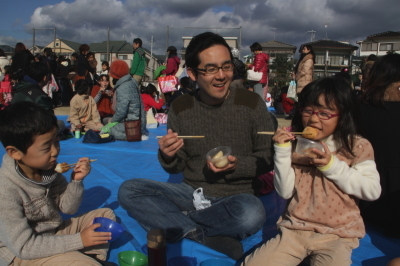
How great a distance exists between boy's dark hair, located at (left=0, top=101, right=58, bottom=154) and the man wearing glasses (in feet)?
2.34

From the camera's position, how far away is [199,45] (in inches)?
86.4

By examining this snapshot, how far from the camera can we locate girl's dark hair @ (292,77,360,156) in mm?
1806

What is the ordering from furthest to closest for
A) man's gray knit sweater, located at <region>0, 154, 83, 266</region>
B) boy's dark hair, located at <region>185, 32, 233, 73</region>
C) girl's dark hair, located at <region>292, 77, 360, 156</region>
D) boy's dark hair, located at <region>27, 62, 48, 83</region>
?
boy's dark hair, located at <region>27, 62, 48, 83</region> < boy's dark hair, located at <region>185, 32, 233, 73</region> < girl's dark hair, located at <region>292, 77, 360, 156</region> < man's gray knit sweater, located at <region>0, 154, 83, 266</region>

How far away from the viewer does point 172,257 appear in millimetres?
2010

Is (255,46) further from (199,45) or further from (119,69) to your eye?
(199,45)

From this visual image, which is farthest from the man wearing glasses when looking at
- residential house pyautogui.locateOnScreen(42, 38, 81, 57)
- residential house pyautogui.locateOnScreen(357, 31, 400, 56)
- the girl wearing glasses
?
residential house pyautogui.locateOnScreen(357, 31, 400, 56)

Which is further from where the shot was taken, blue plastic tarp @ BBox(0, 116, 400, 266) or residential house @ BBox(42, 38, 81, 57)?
residential house @ BBox(42, 38, 81, 57)

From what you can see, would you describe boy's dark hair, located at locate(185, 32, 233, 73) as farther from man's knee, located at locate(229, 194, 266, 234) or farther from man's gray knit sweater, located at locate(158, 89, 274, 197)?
man's knee, located at locate(229, 194, 266, 234)

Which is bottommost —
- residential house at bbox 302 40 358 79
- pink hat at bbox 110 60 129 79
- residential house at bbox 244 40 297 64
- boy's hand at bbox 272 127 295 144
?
boy's hand at bbox 272 127 295 144

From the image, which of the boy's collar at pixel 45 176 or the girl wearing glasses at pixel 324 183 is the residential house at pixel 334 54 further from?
the boy's collar at pixel 45 176

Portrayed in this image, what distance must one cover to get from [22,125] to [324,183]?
1.66m

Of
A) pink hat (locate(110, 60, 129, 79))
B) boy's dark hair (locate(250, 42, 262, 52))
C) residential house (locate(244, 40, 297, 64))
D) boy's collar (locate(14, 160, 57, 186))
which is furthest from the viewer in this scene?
residential house (locate(244, 40, 297, 64))

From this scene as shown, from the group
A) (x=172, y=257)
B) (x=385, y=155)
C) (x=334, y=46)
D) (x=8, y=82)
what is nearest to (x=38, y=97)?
(x=172, y=257)

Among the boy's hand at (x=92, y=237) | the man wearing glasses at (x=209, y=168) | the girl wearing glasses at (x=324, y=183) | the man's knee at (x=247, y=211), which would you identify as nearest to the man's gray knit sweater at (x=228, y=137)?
the man wearing glasses at (x=209, y=168)
